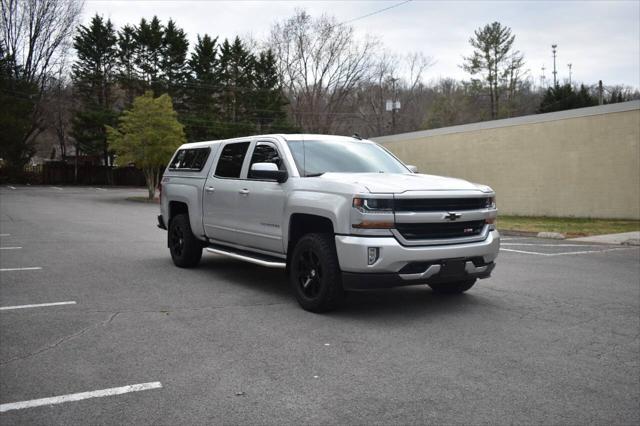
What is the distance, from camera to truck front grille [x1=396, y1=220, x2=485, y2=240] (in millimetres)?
5828

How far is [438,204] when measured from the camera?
5.96m

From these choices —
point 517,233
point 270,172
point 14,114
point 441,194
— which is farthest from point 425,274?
point 14,114

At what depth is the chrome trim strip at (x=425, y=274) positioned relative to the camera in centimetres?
572

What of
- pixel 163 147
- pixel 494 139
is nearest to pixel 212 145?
pixel 494 139

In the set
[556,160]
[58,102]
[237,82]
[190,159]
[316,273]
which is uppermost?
[237,82]

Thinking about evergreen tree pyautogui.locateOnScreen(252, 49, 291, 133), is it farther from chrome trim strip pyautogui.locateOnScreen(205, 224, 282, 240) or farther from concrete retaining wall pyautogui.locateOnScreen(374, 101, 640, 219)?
chrome trim strip pyautogui.locateOnScreen(205, 224, 282, 240)

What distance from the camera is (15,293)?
7.08 meters

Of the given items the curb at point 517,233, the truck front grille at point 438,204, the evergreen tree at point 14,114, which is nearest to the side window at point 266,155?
the truck front grille at point 438,204

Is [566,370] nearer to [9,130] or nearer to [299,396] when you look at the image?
[299,396]

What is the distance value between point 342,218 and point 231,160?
2811 mm

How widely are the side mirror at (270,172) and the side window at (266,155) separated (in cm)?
24

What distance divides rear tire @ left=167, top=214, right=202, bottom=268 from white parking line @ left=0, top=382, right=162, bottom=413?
4.90 m

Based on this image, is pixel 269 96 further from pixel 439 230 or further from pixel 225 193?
pixel 439 230

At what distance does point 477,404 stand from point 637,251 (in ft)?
32.6
